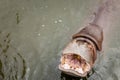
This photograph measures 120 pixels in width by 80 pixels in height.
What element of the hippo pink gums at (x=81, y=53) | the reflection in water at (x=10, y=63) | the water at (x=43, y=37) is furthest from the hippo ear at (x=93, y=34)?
the reflection in water at (x=10, y=63)

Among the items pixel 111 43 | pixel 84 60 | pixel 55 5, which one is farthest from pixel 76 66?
pixel 55 5

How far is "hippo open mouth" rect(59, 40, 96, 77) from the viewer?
363cm

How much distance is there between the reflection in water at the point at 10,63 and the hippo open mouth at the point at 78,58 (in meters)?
0.76

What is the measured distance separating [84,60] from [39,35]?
1.23 m

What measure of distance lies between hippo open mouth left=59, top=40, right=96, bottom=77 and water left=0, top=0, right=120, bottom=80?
0.25m

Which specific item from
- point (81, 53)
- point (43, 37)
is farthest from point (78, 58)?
point (43, 37)

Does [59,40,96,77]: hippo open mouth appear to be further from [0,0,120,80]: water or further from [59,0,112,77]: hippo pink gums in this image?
[0,0,120,80]: water

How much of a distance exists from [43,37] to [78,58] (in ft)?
3.36

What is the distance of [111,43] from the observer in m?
4.43

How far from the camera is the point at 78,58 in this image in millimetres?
3809

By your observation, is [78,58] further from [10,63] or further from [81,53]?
[10,63]

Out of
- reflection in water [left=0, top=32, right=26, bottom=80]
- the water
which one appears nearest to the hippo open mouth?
the water

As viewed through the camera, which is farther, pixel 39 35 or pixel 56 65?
pixel 39 35

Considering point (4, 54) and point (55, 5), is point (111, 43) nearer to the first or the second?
point (55, 5)
